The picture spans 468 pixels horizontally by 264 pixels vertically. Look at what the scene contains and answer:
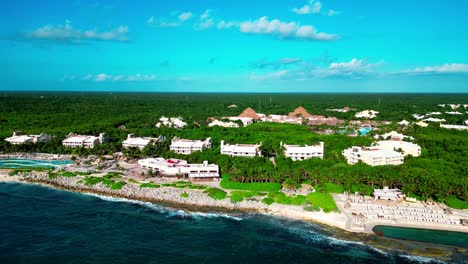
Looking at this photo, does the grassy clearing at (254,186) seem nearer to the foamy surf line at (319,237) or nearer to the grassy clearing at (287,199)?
the grassy clearing at (287,199)

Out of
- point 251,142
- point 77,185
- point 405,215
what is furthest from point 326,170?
point 77,185

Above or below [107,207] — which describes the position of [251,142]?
→ above

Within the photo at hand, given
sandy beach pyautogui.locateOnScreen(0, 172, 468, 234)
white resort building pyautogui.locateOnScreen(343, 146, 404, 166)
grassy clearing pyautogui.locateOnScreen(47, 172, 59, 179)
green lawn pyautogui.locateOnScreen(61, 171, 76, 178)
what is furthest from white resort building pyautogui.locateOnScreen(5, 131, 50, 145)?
white resort building pyautogui.locateOnScreen(343, 146, 404, 166)

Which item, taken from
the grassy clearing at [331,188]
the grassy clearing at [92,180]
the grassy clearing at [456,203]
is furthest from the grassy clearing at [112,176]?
the grassy clearing at [456,203]

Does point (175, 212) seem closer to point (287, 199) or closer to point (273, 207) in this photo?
point (273, 207)

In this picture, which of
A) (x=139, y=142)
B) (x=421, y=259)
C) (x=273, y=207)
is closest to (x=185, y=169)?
(x=273, y=207)

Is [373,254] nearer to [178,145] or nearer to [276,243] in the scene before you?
[276,243]
